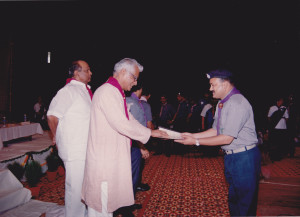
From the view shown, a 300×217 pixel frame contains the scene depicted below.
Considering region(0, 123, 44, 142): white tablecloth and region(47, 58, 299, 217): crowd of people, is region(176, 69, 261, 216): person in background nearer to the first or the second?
region(47, 58, 299, 217): crowd of people

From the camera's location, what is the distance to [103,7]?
610cm

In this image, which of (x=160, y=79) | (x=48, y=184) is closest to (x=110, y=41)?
(x=48, y=184)

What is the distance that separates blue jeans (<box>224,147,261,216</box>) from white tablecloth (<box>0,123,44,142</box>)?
17.9 feet

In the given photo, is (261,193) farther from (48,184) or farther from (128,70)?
(48,184)

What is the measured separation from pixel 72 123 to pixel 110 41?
675 cm

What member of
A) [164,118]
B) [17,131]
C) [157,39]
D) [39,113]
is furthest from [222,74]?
[39,113]

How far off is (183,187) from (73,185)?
254cm

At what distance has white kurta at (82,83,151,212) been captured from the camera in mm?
1876

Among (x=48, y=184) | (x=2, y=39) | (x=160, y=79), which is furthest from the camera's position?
(x=160, y=79)

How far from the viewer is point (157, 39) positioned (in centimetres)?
934

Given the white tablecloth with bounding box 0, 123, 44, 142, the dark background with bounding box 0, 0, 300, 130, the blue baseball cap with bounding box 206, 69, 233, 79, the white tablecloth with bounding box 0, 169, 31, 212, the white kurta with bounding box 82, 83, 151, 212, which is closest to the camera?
the white kurta with bounding box 82, 83, 151, 212

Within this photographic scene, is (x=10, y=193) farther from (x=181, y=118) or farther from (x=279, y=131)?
(x=279, y=131)

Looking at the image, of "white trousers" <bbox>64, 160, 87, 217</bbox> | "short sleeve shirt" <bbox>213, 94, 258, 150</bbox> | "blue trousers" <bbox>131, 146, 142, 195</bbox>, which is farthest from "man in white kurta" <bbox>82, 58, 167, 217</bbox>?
"blue trousers" <bbox>131, 146, 142, 195</bbox>

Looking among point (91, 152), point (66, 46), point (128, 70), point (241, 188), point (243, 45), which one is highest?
point (243, 45)
